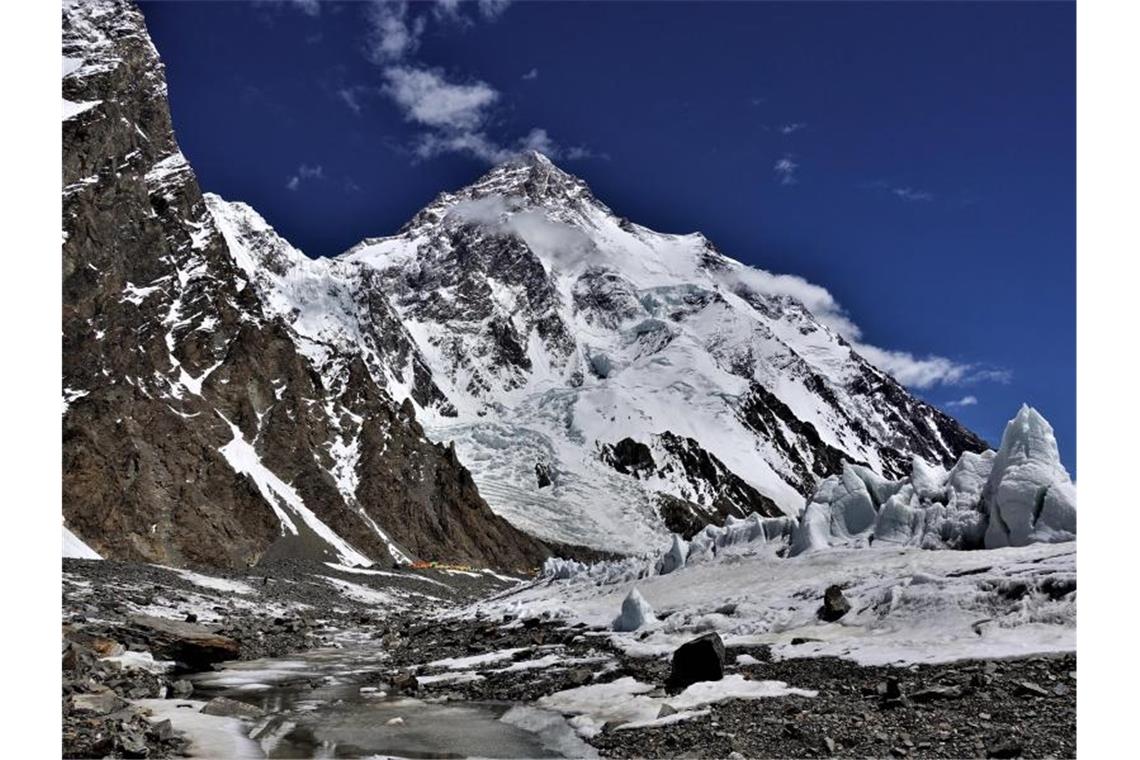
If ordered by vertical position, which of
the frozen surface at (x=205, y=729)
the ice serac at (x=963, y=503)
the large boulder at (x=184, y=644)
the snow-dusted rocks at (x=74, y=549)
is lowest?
the snow-dusted rocks at (x=74, y=549)

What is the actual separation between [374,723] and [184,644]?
10618 mm

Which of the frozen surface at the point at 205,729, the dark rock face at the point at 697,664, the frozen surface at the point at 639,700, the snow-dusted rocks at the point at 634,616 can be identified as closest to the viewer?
the frozen surface at the point at 205,729

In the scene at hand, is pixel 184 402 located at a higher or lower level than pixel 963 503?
higher

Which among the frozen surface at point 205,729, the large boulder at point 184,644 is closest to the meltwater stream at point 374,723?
the frozen surface at point 205,729

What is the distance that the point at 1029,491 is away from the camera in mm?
24844

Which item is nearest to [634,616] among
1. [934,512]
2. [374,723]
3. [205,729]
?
[374,723]

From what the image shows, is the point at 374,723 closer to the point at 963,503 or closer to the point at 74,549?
the point at 963,503

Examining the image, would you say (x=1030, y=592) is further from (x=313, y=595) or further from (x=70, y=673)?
(x=313, y=595)

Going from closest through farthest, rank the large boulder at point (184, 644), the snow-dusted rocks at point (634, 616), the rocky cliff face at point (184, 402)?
the large boulder at point (184, 644)
the snow-dusted rocks at point (634, 616)
the rocky cliff face at point (184, 402)

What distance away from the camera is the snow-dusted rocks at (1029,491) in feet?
79.0

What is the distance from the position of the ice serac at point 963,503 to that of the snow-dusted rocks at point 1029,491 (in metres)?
0.03

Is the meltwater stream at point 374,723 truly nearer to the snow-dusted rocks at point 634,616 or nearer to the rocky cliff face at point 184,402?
the snow-dusted rocks at point 634,616

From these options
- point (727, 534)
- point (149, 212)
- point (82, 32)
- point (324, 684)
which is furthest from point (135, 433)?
point (324, 684)

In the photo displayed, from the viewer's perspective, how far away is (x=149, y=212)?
115 meters
